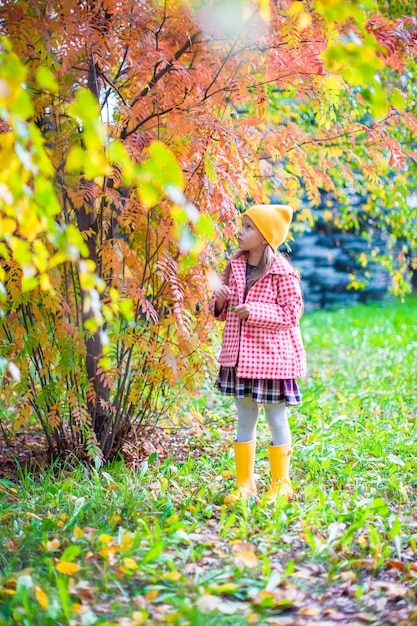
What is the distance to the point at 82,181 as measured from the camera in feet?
9.23

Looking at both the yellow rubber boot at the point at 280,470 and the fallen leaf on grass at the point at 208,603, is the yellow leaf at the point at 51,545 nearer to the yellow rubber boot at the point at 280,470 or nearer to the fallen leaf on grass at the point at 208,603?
the fallen leaf on grass at the point at 208,603

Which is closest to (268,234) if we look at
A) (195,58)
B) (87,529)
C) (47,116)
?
(195,58)

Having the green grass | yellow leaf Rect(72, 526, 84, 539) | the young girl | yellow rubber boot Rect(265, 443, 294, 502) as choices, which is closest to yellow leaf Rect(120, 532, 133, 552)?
the green grass

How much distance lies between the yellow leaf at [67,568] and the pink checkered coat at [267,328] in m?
0.99

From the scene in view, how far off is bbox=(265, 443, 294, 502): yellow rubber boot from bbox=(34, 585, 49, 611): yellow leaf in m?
1.12

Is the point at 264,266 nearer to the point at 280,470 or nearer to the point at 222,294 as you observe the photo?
the point at 222,294

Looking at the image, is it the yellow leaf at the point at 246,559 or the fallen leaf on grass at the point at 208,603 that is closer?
the fallen leaf on grass at the point at 208,603

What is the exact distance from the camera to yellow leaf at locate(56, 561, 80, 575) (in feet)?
6.31

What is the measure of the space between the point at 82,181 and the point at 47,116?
1.21 ft

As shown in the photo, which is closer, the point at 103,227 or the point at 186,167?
the point at 186,167

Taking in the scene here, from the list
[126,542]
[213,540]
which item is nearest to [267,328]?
[213,540]

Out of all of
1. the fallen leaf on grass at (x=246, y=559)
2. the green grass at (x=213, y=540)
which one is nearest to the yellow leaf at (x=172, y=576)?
the green grass at (x=213, y=540)

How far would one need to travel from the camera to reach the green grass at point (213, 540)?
1.80 metres

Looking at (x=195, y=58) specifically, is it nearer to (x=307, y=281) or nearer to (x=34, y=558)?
(x=34, y=558)
